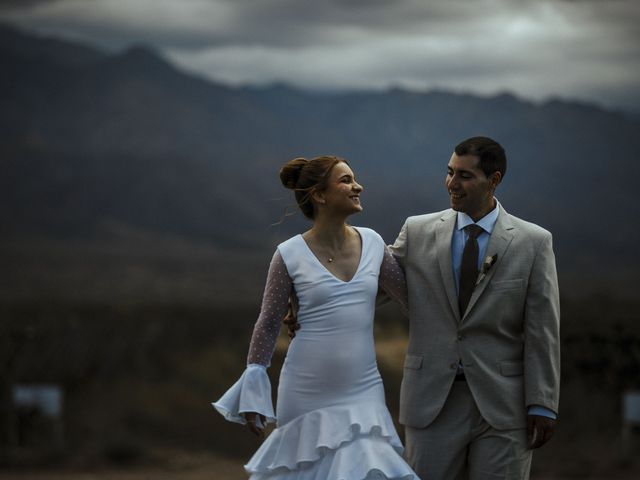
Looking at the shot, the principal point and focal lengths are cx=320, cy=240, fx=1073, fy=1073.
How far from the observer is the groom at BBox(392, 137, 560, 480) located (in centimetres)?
402

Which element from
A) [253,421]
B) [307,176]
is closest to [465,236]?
[307,176]

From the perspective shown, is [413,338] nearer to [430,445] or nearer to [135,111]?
[430,445]

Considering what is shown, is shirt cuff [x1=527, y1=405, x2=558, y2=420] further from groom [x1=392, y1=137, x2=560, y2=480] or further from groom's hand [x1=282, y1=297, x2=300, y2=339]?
groom's hand [x1=282, y1=297, x2=300, y2=339]

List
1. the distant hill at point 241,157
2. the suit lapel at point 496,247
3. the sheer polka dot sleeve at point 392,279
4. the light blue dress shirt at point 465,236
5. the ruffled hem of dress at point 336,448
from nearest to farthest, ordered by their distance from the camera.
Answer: the ruffled hem of dress at point 336,448 < the suit lapel at point 496,247 < the light blue dress shirt at point 465,236 < the sheer polka dot sleeve at point 392,279 < the distant hill at point 241,157

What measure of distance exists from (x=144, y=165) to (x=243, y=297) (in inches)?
2630

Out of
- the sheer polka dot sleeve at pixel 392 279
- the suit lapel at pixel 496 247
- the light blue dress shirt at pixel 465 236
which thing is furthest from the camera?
the sheer polka dot sleeve at pixel 392 279

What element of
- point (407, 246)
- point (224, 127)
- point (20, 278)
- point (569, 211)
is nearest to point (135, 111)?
point (224, 127)

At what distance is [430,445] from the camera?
411 centimetres

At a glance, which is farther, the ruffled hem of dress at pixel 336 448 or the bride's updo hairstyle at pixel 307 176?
the bride's updo hairstyle at pixel 307 176

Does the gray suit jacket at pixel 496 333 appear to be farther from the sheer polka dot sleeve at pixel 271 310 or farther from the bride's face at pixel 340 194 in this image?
the sheer polka dot sleeve at pixel 271 310

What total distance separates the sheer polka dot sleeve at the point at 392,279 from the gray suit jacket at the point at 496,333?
0.35ft

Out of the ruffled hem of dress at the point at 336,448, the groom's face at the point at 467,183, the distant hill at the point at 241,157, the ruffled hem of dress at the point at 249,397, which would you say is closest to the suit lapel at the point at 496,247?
the groom's face at the point at 467,183

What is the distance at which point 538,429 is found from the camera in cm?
402

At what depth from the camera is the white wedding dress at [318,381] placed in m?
4.01
